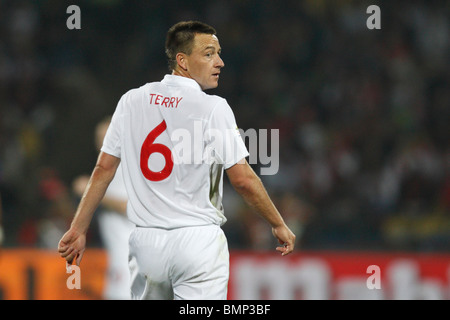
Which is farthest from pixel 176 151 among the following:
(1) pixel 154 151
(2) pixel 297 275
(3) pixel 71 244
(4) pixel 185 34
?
(2) pixel 297 275

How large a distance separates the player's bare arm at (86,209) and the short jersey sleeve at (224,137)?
61 cm

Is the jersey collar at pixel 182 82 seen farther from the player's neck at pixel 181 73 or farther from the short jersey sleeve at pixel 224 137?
the short jersey sleeve at pixel 224 137

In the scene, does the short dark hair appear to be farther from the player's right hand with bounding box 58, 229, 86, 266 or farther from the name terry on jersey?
the player's right hand with bounding box 58, 229, 86, 266

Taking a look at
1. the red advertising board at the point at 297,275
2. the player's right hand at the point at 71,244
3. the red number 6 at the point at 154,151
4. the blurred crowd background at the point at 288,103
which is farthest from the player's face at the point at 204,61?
the blurred crowd background at the point at 288,103

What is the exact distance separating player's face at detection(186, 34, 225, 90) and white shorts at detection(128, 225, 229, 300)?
792 millimetres

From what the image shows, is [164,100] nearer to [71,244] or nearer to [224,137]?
[224,137]

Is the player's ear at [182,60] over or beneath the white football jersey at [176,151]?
over

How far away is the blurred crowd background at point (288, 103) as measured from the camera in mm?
9648

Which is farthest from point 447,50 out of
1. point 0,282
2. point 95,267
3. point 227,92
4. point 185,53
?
point 185,53

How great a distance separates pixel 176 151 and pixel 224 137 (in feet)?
0.86

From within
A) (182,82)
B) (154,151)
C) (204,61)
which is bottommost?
(154,151)

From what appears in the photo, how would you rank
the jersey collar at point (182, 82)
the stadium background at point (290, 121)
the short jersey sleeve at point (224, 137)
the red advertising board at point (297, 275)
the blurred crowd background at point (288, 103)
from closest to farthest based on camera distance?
the short jersey sleeve at point (224, 137) → the jersey collar at point (182, 82) → the red advertising board at point (297, 275) → the stadium background at point (290, 121) → the blurred crowd background at point (288, 103)

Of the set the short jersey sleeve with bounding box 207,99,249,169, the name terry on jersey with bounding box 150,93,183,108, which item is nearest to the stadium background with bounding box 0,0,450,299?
the name terry on jersey with bounding box 150,93,183,108

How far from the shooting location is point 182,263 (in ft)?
13.4
